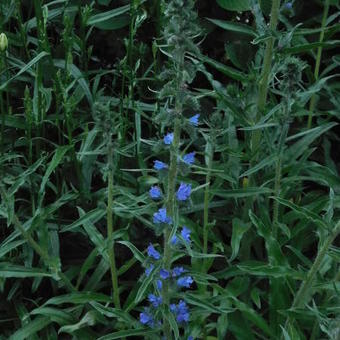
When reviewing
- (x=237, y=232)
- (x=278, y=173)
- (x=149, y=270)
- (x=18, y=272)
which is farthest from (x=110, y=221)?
(x=278, y=173)

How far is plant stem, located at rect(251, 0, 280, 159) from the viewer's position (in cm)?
304

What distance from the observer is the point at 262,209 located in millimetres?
3291

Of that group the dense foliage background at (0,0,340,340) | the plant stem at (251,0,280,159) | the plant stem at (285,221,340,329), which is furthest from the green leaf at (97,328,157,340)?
the plant stem at (251,0,280,159)

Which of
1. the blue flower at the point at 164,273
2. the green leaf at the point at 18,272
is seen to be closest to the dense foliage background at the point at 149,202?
the green leaf at the point at 18,272

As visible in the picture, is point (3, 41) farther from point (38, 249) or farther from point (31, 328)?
point (31, 328)

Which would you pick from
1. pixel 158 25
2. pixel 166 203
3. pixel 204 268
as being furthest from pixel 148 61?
pixel 166 203

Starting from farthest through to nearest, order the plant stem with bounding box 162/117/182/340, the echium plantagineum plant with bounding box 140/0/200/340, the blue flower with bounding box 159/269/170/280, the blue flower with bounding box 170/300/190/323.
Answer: the blue flower with bounding box 170/300/190/323, the blue flower with bounding box 159/269/170/280, the plant stem with bounding box 162/117/182/340, the echium plantagineum plant with bounding box 140/0/200/340

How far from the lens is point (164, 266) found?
254cm

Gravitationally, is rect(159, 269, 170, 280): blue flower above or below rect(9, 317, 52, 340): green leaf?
above

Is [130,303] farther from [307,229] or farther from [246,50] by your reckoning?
[246,50]

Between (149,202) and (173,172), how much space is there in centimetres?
58

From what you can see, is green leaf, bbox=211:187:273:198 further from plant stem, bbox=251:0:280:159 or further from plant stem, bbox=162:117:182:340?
plant stem, bbox=162:117:182:340

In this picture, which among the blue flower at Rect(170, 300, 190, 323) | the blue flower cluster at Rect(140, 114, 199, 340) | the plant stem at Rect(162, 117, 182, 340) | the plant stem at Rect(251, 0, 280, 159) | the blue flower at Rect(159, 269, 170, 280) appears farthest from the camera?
the plant stem at Rect(251, 0, 280, 159)

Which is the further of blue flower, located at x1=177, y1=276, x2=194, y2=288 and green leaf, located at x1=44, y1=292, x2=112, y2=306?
green leaf, located at x1=44, y1=292, x2=112, y2=306
